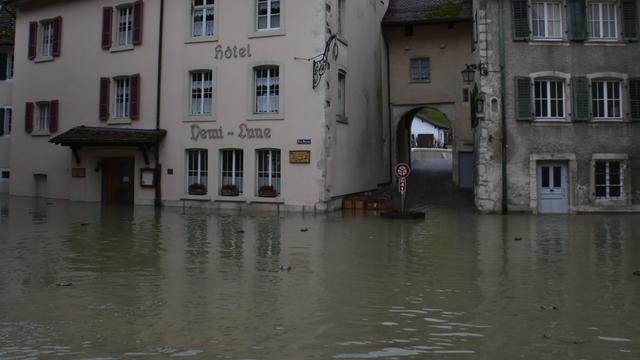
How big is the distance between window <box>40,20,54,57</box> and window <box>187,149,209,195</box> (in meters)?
9.37

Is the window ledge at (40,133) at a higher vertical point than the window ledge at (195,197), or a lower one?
higher

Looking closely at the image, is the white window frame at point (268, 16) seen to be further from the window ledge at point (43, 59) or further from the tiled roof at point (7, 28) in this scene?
the tiled roof at point (7, 28)

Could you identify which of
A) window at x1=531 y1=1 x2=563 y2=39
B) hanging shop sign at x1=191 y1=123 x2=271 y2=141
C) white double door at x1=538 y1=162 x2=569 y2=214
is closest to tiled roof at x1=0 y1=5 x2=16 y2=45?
hanging shop sign at x1=191 y1=123 x2=271 y2=141

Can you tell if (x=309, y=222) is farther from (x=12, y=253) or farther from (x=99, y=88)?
(x=99, y=88)

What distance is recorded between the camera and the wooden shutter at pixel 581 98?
19.9 meters

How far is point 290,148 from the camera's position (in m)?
20.2

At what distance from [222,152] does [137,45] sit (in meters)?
5.84

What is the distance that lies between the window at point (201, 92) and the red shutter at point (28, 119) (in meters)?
9.08

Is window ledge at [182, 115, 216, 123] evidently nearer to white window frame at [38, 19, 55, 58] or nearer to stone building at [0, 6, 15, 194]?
white window frame at [38, 19, 55, 58]

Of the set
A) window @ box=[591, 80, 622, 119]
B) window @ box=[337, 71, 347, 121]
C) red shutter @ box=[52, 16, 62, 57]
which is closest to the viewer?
window @ box=[591, 80, 622, 119]

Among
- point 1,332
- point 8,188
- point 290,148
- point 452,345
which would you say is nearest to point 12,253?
point 1,332

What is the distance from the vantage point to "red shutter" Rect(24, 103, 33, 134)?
26000mm

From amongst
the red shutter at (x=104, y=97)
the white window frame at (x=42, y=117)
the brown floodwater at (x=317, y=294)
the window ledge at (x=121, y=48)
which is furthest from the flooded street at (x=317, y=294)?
the white window frame at (x=42, y=117)

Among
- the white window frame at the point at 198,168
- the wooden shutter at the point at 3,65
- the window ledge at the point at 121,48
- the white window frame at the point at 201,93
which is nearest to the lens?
the white window frame at the point at 198,168
